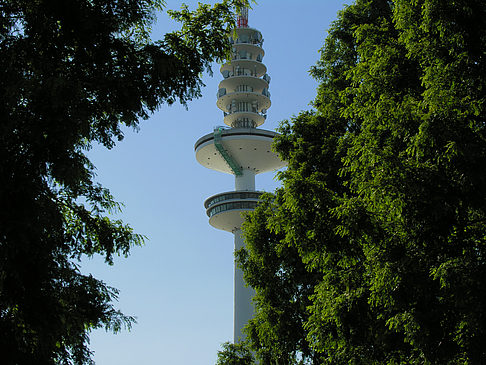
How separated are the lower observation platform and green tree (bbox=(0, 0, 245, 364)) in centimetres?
5572

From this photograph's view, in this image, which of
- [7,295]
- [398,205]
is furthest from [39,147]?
[398,205]

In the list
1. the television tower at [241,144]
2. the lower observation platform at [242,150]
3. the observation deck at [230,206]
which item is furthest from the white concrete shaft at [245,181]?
the observation deck at [230,206]

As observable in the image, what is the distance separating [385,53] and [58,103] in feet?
22.8

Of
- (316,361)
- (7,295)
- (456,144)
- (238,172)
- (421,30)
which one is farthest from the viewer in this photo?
(238,172)

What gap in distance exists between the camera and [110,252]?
1019 centimetres

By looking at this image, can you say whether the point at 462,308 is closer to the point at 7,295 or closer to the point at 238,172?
the point at 7,295

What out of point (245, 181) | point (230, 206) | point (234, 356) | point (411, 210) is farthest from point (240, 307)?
point (411, 210)

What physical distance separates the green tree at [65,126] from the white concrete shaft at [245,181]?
57.6 m

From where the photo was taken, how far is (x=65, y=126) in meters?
8.27

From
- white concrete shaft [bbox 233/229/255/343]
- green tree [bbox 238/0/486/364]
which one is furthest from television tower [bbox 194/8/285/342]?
green tree [bbox 238/0/486/364]

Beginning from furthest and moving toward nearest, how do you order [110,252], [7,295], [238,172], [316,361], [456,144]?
1. [238,172]
2. [316,361]
3. [110,252]
4. [456,144]
5. [7,295]

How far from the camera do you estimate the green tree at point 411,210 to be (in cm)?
905

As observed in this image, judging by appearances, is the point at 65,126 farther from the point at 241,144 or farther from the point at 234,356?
the point at 241,144

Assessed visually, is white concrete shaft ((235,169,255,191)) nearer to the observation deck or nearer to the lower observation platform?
the lower observation platform
